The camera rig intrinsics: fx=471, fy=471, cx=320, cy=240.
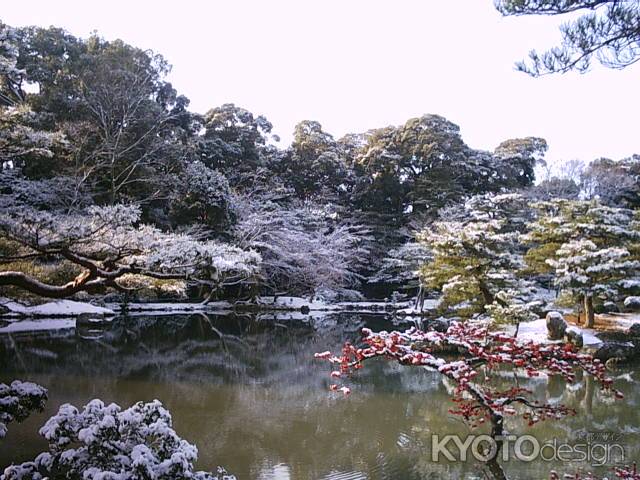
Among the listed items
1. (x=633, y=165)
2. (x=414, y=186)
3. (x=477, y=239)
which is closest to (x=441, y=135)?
(x=414, y=186)

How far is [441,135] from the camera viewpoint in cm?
1861

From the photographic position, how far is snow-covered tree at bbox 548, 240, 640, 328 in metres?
8.32

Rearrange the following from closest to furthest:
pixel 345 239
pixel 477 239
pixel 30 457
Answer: pixel 30 457
pixel 477 239
pixel 345 239

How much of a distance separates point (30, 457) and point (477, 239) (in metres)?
7.98

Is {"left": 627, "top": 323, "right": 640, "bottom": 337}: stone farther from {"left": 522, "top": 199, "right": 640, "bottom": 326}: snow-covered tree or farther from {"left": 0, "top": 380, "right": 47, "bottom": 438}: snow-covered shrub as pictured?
{"left": 0, "top": 380, "right": 47, "bottom": 438}: snow-covered shrub

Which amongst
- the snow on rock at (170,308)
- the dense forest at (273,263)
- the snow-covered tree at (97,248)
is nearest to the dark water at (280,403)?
the dense forest at (273,263)

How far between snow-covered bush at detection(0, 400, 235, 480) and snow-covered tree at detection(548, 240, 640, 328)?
8.03 m

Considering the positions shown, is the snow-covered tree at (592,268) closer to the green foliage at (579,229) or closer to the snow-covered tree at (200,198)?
the green foliage at (579,229)

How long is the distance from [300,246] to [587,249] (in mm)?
9179

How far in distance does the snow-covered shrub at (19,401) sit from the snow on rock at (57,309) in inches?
344

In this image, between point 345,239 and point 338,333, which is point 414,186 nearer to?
point 345,239

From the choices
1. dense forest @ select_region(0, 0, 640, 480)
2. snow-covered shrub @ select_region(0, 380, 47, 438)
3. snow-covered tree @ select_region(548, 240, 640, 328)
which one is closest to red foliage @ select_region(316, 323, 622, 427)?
dense forest @ select_region(0, 0, 640, 480)

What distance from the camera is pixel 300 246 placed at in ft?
52.3

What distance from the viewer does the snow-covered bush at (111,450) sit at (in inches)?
87.0
